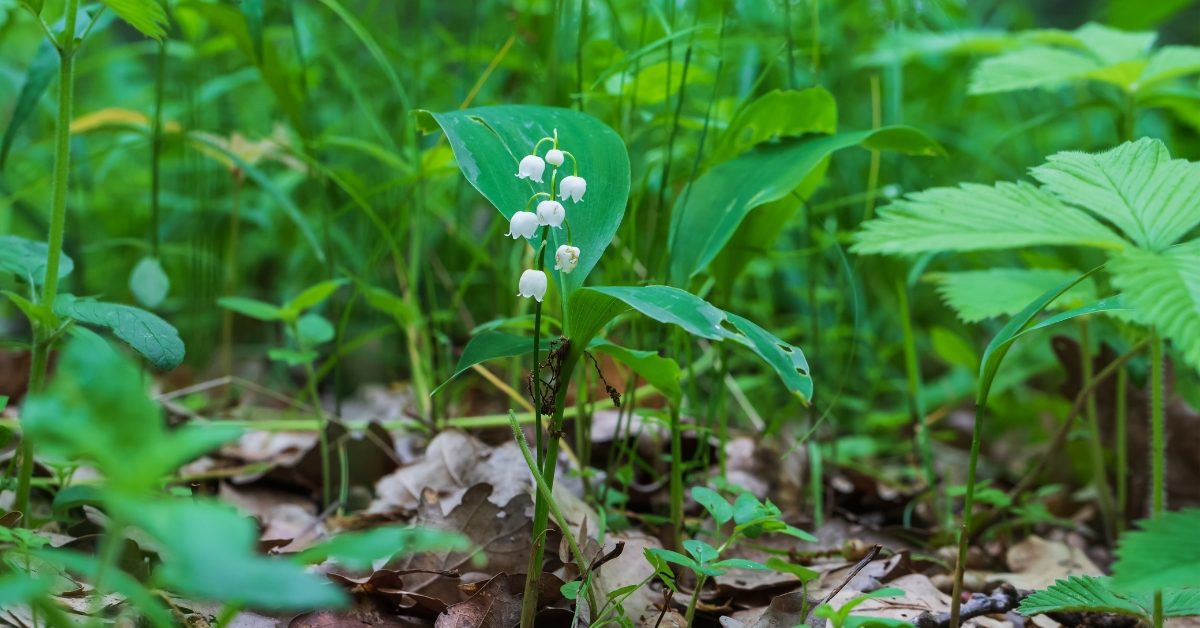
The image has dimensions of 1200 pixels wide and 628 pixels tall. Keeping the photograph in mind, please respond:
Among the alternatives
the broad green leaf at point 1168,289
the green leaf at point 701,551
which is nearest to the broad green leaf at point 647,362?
the green leaf at point 701,551

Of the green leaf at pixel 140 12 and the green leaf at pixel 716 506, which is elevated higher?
the green leaf at pixel 140 12

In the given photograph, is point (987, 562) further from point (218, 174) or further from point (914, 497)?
point (218, 174)

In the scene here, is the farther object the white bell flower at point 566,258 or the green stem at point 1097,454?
the green stem at point 1097,454

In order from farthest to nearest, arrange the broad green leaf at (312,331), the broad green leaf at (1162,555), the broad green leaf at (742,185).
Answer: the broad green leaf at (312,331) < the broad green leaf at (742,185) < the broad green leaf at (1162,555)

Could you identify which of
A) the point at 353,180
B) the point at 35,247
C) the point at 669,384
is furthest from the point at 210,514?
the point at 353,180

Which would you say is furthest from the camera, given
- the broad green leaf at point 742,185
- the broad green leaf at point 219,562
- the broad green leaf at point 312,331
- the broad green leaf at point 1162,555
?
the broad green leaf at point 312,331

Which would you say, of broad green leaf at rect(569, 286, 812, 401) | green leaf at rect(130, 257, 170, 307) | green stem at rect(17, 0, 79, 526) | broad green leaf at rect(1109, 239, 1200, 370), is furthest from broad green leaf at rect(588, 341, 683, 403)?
green leaf at rect(130, 257, 170, 307)

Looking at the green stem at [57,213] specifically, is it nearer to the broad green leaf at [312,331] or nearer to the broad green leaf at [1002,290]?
the broad green leaf at [312,331]

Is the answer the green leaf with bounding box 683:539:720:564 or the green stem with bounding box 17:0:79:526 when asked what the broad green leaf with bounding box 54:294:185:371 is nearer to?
the green stem with bounding box 17:0:79:526
